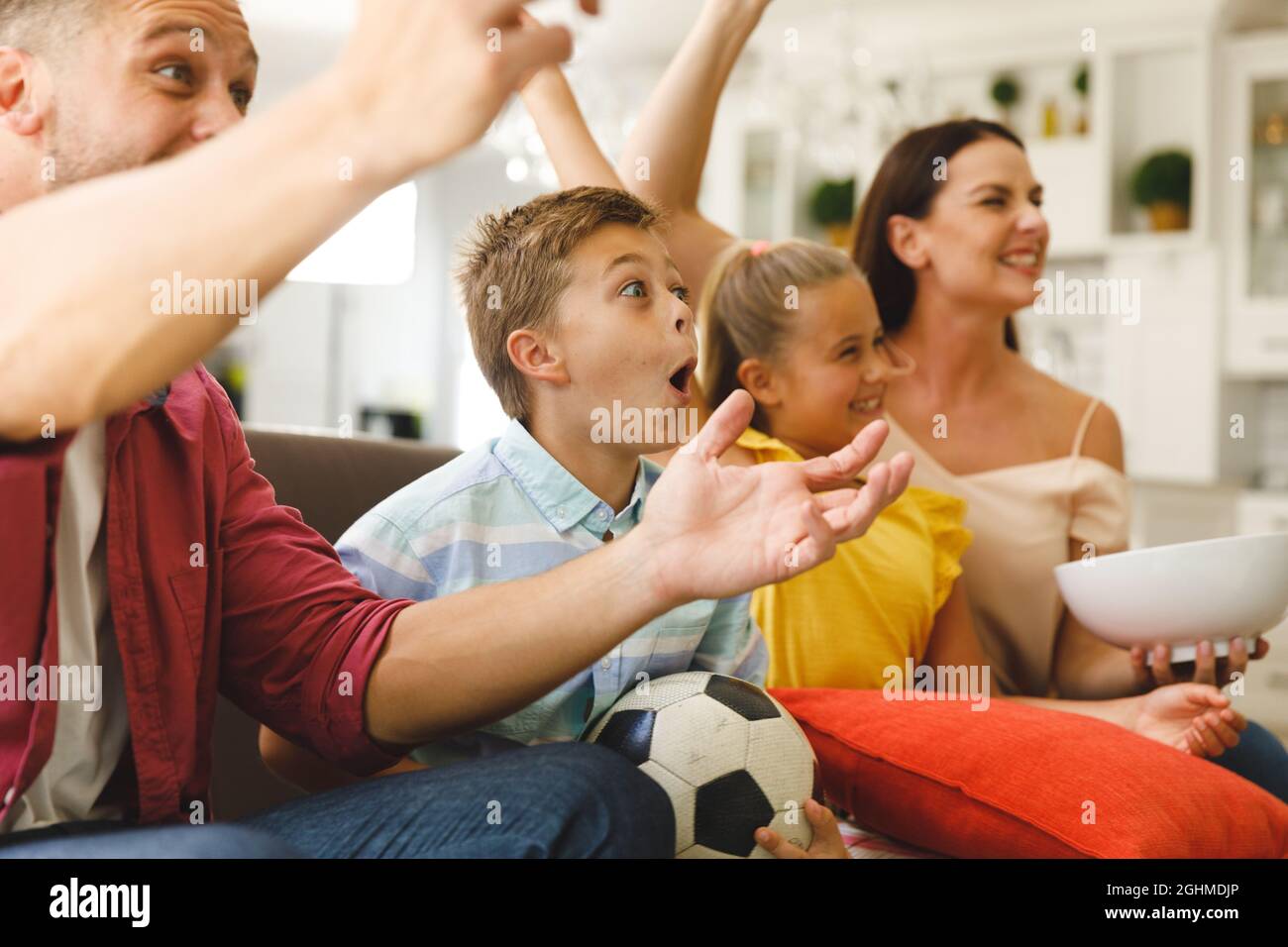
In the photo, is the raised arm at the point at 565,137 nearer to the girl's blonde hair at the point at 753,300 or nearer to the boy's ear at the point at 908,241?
the girl's blonde hair at the point at 753,300

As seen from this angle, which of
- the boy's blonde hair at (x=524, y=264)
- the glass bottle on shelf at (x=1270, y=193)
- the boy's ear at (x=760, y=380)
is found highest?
the glass bottle on shelf at (x=1270, y=193)

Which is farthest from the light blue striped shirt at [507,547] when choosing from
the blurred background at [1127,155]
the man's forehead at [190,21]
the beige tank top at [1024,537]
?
the blurred background at [1127,155]

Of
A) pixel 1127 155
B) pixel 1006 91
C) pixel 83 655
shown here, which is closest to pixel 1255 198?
pixel 1127 155

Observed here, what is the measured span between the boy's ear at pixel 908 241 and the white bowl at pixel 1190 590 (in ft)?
1.97

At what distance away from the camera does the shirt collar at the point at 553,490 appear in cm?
122

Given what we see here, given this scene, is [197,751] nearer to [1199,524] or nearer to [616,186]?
[616,186]

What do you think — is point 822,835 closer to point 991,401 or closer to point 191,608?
point 191,608

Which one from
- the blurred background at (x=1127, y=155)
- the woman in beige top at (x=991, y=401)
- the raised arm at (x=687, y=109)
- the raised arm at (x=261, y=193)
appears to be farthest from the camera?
the blurred background at (x=1127, y=155)

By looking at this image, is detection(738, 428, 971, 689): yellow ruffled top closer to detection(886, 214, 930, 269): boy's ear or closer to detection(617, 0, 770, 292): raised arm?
detection(617, 0, 770, 292): raised arm

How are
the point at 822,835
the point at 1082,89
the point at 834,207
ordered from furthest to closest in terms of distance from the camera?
1. the point at 834,207
2. the point at 1082,89
3. the point at 822,835

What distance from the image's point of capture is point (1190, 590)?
141 centimetres

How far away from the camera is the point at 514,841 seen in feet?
2.79

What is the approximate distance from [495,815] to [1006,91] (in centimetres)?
471

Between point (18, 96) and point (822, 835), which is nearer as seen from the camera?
point (18, 96)
